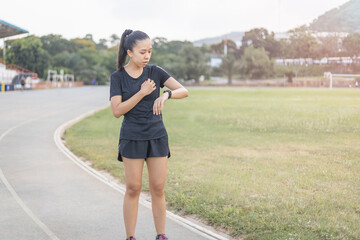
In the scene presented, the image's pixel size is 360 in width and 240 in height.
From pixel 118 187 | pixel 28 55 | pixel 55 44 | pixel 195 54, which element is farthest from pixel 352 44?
pixel 55 44

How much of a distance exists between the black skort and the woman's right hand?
0.44 m

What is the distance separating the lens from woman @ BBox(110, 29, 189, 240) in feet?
11.9

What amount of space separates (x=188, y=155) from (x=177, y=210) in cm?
420

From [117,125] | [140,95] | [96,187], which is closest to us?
[140,95]

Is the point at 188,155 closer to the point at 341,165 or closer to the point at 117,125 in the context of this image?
the point at 341,165

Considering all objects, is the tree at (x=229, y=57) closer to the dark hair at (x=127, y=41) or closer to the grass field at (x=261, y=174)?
the grass field at (x=261, y=174)

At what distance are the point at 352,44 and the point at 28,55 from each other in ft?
250

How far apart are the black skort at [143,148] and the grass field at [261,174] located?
144 centimetres

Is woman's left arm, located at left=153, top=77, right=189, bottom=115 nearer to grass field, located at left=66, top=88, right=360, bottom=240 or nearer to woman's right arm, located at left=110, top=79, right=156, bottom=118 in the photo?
woman's right arm, located at left=110, top=79, right=156, bottom=118

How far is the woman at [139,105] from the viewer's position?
362 centimetres

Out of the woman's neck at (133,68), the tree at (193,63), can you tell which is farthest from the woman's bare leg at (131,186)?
the tree at (193,63)

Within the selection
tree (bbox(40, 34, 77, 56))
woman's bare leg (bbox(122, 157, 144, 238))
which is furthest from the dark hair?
tree (bbox(40, 34, 77, 56))

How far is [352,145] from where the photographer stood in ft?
36.4

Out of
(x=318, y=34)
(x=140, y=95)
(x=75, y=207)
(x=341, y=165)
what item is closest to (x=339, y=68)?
(x=318, y=34)
